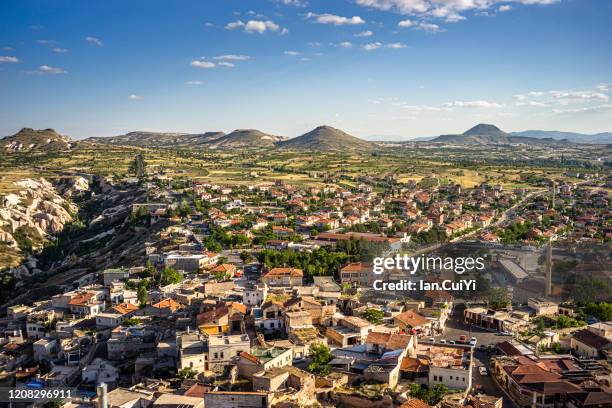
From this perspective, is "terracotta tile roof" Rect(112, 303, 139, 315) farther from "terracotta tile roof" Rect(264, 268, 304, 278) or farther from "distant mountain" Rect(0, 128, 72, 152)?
"distant mountain" Rect(0, 128, 72, 152)

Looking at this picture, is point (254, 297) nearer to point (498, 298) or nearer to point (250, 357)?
point (250, 357)

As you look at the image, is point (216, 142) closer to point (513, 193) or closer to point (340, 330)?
point (513, 193)

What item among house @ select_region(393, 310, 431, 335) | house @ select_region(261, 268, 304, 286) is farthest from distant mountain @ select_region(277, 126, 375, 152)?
house @ select_region(393, 310, 431, 335)

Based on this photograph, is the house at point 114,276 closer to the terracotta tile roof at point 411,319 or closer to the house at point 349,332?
the house at point 349,332

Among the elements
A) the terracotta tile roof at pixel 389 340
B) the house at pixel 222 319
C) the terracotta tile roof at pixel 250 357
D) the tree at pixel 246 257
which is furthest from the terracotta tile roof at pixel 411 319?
the tree at pixel 246 257

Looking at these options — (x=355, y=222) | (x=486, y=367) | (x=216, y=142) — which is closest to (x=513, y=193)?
(x=355, y=222)

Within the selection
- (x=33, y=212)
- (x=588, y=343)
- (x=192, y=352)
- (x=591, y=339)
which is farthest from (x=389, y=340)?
(x=33, y=212)
